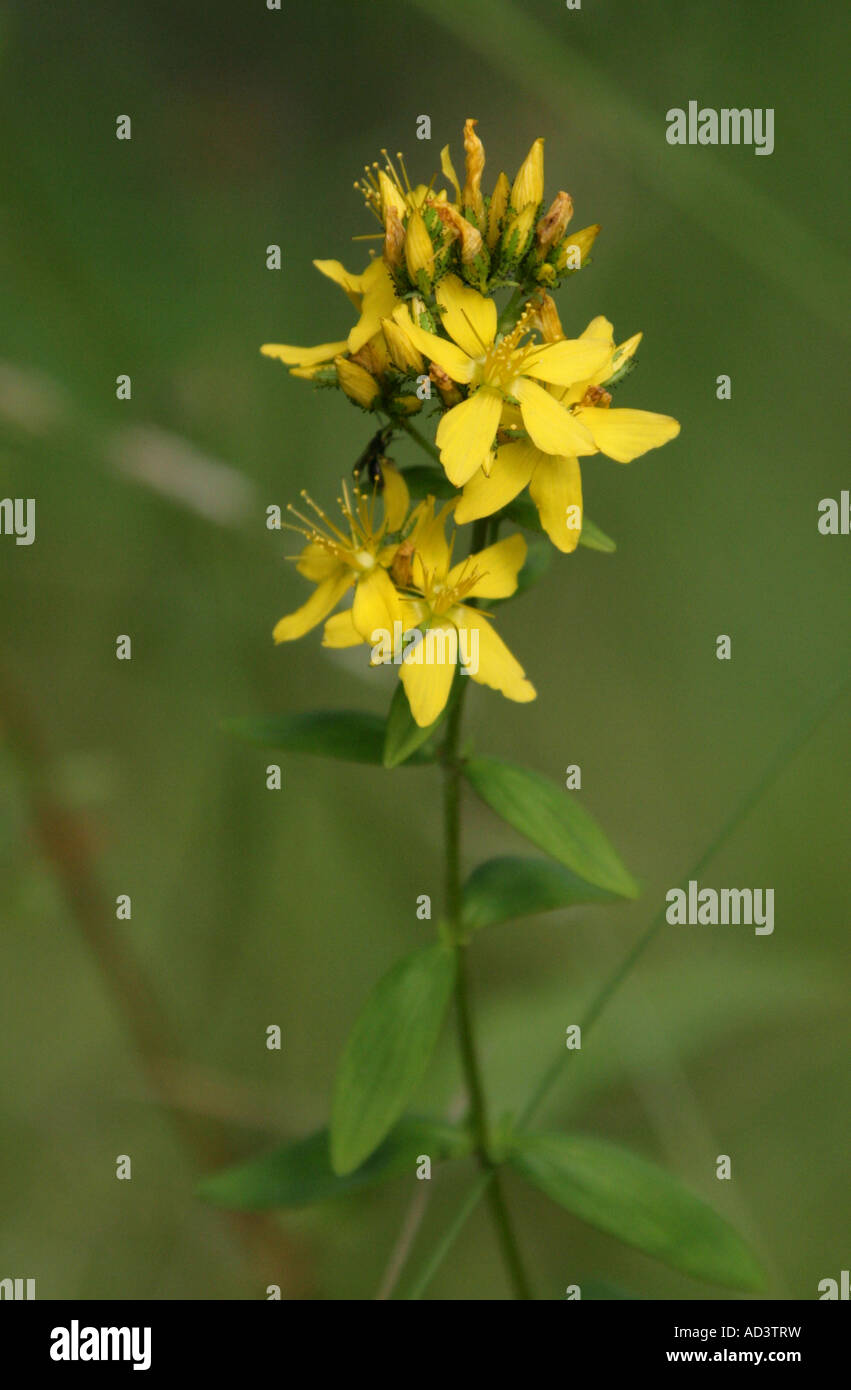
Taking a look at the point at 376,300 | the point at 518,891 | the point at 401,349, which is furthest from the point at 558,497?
the point at 518,891

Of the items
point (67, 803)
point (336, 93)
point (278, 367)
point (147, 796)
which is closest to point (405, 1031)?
point (67, 803)

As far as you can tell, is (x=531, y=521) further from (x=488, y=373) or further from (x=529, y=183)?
(x=529, y=183)

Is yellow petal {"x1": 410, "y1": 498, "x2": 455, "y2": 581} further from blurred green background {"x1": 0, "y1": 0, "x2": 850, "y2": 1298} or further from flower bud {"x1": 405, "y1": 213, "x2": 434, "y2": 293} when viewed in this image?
blurred green background {"x1": 0, "y1": 0, "x2": 850, "y2": 1298}

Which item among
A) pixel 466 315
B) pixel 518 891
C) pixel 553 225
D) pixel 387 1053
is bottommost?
pixel 387 1053

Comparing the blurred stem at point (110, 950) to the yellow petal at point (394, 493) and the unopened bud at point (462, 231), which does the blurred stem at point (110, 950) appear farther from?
the unopened bud at point (462, 231)

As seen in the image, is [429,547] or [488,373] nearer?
[488,373]
